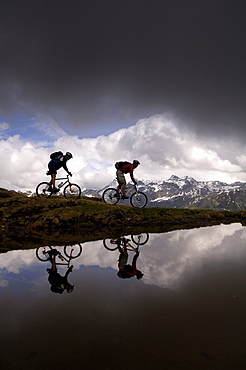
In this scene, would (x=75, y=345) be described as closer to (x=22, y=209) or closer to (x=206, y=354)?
(x=206, y=354)

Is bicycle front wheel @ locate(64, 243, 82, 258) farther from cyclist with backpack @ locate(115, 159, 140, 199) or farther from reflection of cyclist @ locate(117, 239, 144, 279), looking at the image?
cyclist with backpack @ locate(115, 159, 140, 199)

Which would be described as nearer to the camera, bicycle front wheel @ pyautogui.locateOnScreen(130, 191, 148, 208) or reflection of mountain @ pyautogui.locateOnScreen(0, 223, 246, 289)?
reflection of mountain @ pyautogui.locateOnScreen(0, 223, 246, 289)

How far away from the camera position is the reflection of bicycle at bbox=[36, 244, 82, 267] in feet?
22.7

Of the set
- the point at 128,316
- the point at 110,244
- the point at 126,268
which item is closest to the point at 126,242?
the point at 110,244

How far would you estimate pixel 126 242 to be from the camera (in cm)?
934

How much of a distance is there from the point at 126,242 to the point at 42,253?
385 centimetres

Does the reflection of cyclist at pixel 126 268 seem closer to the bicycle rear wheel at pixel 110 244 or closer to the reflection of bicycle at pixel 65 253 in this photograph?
the bicycle rear wheel at pixel 110 244

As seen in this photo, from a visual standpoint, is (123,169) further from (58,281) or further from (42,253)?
(58,281)

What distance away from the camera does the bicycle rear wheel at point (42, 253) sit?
23.4 ft

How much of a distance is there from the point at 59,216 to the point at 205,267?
11.6 metres

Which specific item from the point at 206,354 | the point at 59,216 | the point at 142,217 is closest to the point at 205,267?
the point at 206,354

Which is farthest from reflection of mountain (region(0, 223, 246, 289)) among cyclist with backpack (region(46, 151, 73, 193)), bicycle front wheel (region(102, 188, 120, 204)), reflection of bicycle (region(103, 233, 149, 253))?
cyclist with backpack (region(46, 151, 73, 193))

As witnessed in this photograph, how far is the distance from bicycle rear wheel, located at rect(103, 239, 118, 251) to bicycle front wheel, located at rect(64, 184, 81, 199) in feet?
33.6

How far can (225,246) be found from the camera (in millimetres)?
8156
